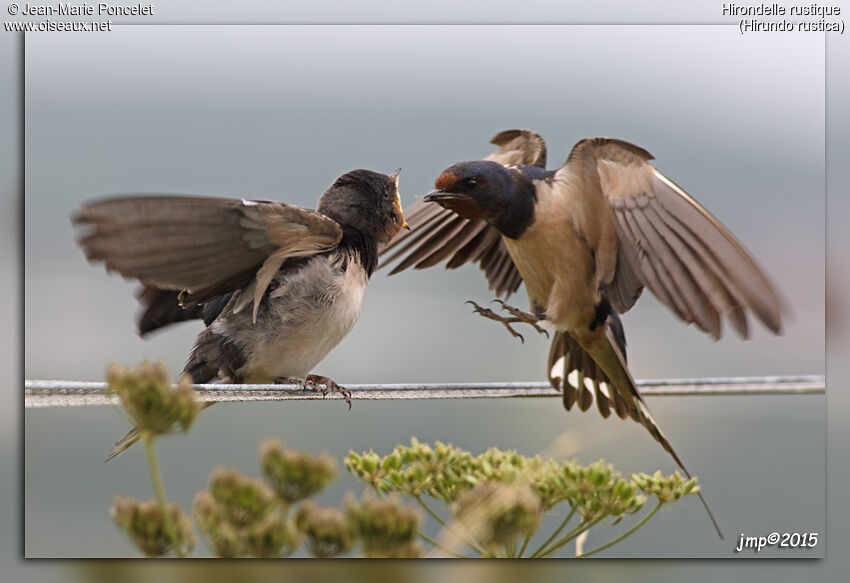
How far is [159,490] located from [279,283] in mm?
862

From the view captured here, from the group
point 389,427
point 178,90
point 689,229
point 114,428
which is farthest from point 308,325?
point 689,229

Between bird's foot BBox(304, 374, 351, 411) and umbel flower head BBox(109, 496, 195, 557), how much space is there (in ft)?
2.38

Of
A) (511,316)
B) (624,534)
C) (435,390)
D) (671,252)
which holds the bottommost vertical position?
(624,534)

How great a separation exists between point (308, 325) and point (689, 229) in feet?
2.53

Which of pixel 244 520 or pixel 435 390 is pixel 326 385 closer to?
pixel 435 390

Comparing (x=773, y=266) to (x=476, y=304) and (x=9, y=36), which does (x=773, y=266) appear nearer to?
(x=476, y=304)

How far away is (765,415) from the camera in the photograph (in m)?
1.92

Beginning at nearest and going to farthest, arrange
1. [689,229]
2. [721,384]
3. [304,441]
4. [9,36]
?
[304,441] → [721,384] → [689,229] → [9,36]

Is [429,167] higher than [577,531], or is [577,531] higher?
[429,167]

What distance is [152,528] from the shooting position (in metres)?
1.11

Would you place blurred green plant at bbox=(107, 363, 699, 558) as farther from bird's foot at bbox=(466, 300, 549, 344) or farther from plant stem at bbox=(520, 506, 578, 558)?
bird's foot at bbox=(466, 300, 549, 344)

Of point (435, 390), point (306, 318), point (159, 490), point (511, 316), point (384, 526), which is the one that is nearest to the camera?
point (159, 490)

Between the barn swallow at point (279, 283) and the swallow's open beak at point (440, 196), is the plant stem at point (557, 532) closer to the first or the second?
the barn swallow at point (279, 283)

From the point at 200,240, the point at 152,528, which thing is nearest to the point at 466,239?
the point at 200,240
